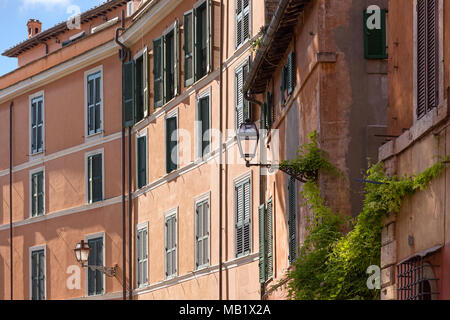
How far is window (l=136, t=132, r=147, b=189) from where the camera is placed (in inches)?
1314

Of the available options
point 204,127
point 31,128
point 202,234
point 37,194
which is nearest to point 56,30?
point 31,128

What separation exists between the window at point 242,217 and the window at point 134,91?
698 centimetres

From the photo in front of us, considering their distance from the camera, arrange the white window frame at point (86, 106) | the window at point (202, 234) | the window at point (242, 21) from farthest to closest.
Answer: the white window frame at point (86, 106), the window at point (202, 234), the window at point (242, 21)

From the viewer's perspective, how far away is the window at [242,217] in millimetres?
26359

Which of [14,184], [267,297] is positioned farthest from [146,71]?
[267,297]

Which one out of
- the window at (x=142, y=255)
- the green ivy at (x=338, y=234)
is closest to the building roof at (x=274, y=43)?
the green ivy at (x=338, y=234)

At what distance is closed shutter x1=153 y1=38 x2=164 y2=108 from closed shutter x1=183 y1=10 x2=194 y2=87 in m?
1.58

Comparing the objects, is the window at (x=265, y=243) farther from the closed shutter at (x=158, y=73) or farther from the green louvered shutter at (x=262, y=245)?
the closed shutter at (x=158, y=73)

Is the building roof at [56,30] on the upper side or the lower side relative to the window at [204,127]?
upper

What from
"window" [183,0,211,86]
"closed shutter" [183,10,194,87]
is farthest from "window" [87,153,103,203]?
"window" [183,0,211,86]

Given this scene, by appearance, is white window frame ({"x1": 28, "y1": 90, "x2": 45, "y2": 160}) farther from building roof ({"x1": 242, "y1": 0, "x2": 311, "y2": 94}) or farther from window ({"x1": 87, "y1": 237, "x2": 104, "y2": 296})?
building roof ({"x1": 242, "y1": 0, "x2": 311, "y2": 94})

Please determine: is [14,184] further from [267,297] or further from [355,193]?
[355,193]

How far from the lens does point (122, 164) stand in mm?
34344
